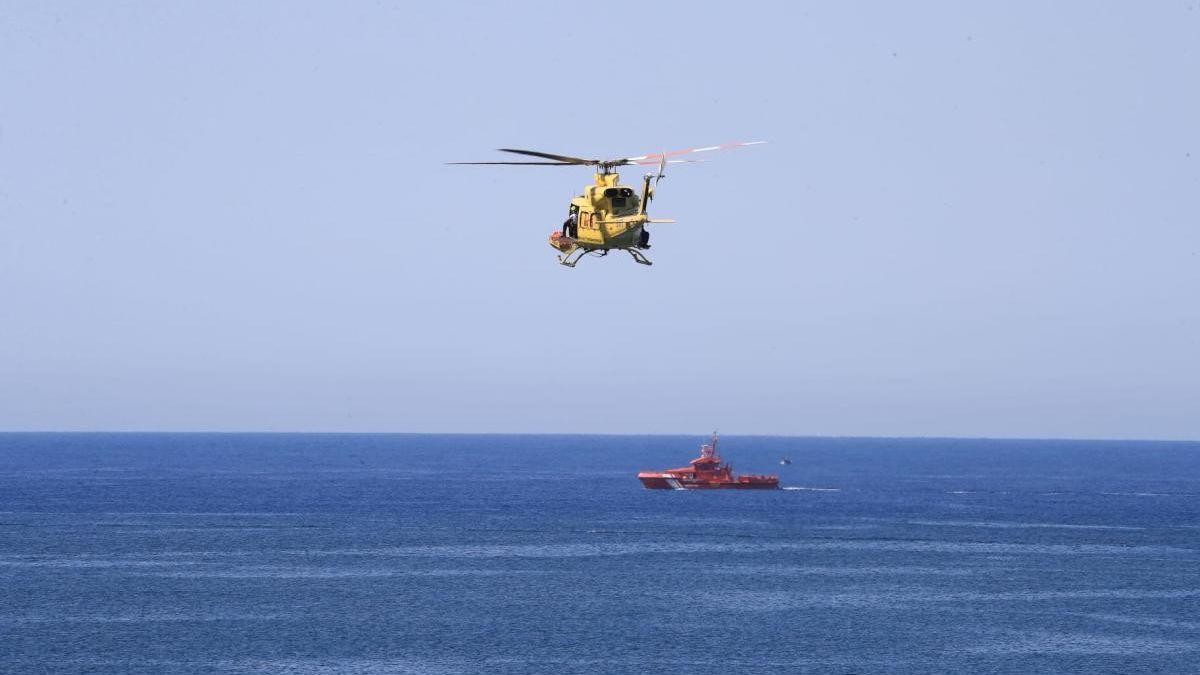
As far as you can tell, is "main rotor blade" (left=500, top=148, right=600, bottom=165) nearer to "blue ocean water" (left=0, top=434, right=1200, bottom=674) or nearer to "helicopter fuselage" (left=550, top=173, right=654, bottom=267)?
"helicopter fuselage" (left=550, top=173, right=654, bottom=267)

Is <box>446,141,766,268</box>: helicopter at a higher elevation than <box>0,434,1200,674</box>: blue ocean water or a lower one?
higher

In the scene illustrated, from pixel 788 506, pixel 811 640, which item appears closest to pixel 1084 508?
pixel 788 506

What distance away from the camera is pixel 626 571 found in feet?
388

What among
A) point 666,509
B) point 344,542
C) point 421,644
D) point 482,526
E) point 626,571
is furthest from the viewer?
point 666,509

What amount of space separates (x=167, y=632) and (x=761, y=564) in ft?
185

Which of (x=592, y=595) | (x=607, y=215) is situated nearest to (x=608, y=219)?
(x=607, y=215)

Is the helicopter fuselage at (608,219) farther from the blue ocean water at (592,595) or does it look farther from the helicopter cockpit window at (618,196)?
the blue ocean water at (592,595)

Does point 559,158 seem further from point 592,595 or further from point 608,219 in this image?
point 592,595

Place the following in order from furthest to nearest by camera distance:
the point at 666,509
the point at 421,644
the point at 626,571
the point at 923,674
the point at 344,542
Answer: the point at 666,509 < the point at 344,542 < the point at 626,571 < the point at 421,644 < the point at 923,674

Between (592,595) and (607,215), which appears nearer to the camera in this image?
(607,215)

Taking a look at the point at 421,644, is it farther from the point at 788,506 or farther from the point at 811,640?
the point at 788,506

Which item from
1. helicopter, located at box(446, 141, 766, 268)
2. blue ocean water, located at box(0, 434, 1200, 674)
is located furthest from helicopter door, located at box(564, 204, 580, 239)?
blue ocean water, located at box(0, 434, 1200, 674)

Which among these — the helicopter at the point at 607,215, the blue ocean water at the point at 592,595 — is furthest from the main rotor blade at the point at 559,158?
the blue ocean water at the point at 592,595

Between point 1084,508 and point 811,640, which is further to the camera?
point 1084,508
